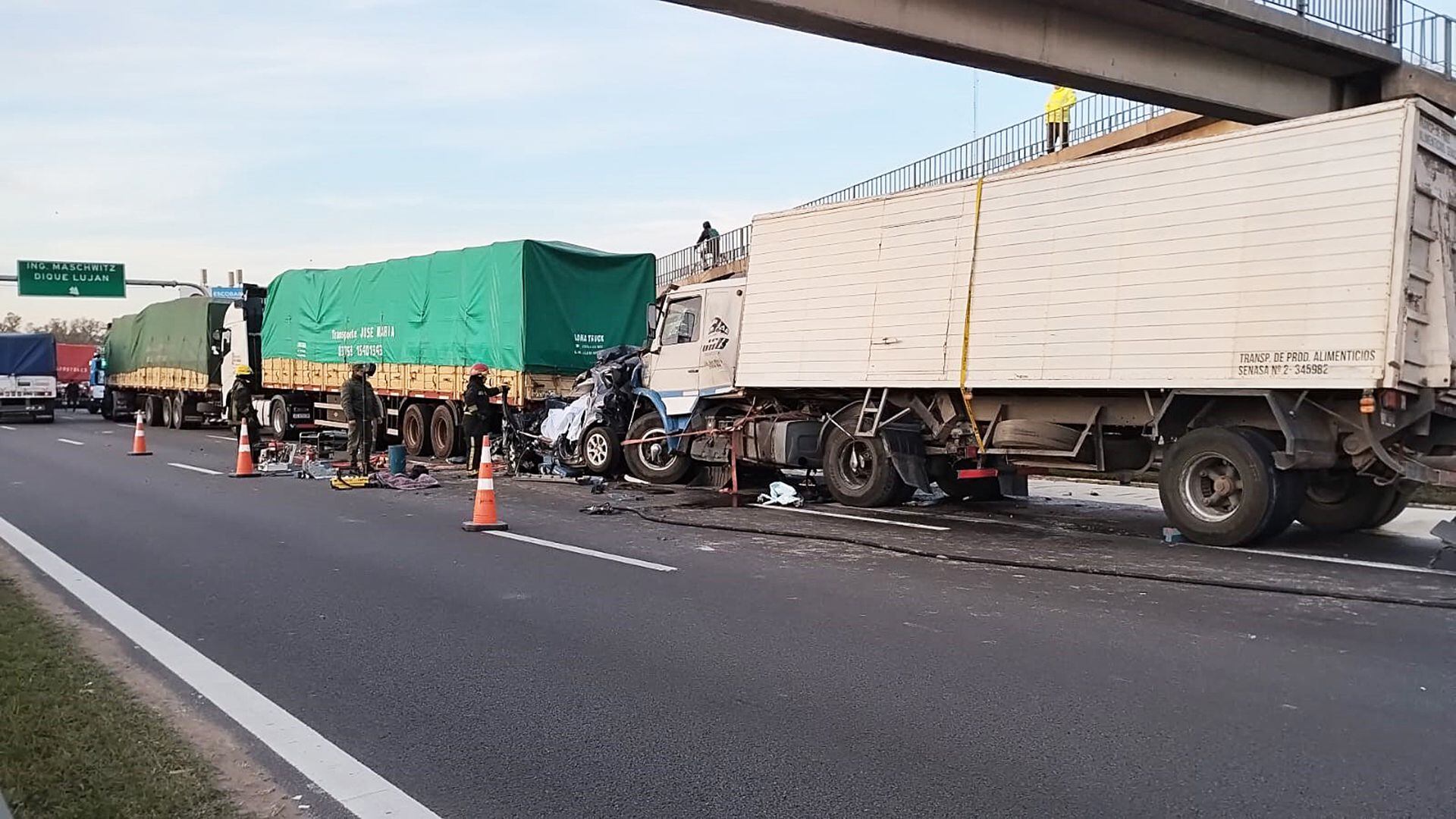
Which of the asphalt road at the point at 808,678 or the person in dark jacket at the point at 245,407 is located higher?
the person in dark jacket at the point at 245,407

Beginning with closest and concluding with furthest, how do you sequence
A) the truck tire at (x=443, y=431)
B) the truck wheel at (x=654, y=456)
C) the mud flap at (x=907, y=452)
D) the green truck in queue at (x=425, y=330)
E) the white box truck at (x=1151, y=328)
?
1. the white box truck at (x=1151, y=328)
2. the mud flap at (x=907, y=452)
3. the truck wheel at (x=654, y=456)
4. the green truck in queue at (x=425, y=330)
5. the truck tire at (x=443, y=431)

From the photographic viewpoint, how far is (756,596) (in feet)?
25.3

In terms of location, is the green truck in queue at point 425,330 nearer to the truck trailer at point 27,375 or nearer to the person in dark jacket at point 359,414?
the person in dark jacket at point 359,414

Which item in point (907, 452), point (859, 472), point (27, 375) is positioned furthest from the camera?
point (27, 375)

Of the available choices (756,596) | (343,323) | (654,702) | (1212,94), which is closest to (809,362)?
(756,596)

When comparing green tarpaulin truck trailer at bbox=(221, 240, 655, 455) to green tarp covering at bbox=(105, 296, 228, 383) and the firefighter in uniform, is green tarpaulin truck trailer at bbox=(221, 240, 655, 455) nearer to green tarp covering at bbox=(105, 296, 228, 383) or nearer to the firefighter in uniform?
the firefighter in uniform

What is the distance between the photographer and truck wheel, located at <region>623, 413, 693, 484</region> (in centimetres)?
1535

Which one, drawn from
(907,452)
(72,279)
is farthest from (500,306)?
(72,279)

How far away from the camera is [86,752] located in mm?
4527

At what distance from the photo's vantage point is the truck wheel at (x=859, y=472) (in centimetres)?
1275

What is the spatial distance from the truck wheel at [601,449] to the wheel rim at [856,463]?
3.98 metres

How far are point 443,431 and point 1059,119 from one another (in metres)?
14.0

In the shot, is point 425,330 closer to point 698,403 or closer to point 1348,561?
point 698,403

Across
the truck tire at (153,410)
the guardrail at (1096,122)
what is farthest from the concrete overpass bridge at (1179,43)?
the truck tire at (153,410)
